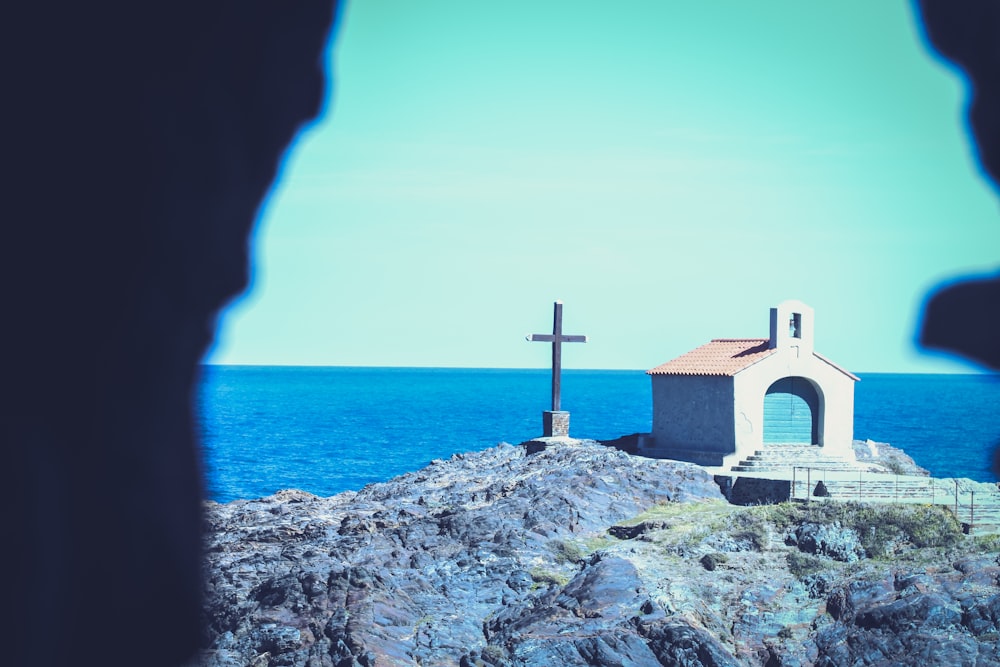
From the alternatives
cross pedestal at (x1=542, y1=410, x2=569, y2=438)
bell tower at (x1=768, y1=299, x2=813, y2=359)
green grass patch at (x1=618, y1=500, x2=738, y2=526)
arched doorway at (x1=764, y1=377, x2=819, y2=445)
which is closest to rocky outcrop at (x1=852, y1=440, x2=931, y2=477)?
arched doorway at (x1=764, y1=377, x2=819, y2=445)

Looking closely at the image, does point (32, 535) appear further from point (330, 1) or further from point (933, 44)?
point (933, 44)

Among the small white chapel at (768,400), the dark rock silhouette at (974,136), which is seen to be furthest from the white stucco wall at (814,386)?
the dark rock silhouette at (974,136)

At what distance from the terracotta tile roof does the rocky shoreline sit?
5436 mm

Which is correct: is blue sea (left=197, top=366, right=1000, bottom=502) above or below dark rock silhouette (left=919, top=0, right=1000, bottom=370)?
below

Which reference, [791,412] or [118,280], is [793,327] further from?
[118,280]

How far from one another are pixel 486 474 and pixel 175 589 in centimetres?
2574

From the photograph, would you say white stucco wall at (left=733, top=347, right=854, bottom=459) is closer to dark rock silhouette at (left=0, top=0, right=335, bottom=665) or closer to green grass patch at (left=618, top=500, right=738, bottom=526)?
green grass patch at (left=618, top=500, right=738, bottom=526)

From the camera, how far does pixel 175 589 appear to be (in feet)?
17.2

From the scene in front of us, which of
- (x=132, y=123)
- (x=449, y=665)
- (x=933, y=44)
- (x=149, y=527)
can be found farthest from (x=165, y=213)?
(x=449, y=665)

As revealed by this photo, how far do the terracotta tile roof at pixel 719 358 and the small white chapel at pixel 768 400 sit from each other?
4 centimetres

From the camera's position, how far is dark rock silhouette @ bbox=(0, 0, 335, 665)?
443cm

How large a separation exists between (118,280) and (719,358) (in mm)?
29741

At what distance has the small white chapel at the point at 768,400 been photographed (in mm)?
31250

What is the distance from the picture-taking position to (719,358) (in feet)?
109
